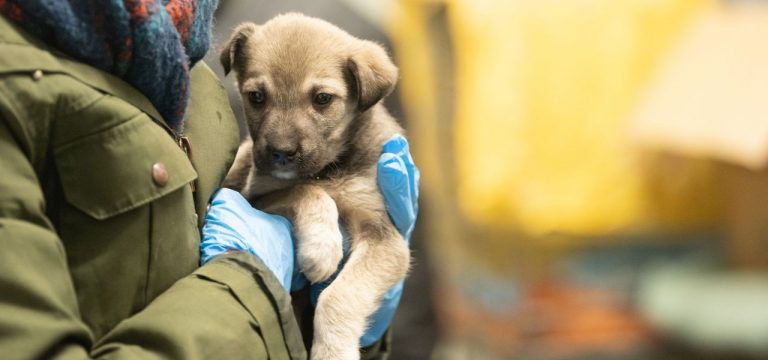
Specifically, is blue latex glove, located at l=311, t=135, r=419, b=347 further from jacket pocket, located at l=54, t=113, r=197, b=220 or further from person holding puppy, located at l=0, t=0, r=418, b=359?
jacket pocket, located at l=54, t=113, r=197, b=220

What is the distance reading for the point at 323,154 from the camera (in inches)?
81.4

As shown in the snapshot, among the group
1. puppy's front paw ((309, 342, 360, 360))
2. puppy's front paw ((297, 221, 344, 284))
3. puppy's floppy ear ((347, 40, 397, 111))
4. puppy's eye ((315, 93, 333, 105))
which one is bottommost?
puppy's front paw ((309, 342, 360, 360))

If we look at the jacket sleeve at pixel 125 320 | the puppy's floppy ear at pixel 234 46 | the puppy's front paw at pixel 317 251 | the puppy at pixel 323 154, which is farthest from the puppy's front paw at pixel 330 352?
the puppy's floppy ear at pixel 234 46

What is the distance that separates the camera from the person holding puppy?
1.26 metres

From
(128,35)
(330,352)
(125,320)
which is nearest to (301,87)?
(330,352)

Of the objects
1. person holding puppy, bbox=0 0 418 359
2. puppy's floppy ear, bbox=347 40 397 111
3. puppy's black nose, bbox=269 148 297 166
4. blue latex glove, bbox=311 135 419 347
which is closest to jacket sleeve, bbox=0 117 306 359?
person holding puppy, bbox=0 0 418 359

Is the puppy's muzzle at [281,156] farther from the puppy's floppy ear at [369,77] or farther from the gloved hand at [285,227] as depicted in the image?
the puppy's floppy ear at [369,77]

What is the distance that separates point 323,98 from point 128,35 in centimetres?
74

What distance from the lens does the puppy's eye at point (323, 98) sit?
2107 millimetres

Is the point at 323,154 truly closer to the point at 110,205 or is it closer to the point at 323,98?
the point at 323,98

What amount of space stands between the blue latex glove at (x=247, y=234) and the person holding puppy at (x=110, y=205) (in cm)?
8

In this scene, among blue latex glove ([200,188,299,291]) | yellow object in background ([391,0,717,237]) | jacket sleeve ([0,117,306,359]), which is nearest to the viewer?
jacket sleeve ([0,117,306,359])

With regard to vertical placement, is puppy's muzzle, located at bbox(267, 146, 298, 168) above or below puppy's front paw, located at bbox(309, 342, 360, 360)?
above

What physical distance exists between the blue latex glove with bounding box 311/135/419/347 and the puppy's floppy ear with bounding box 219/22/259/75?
0.40 meters
